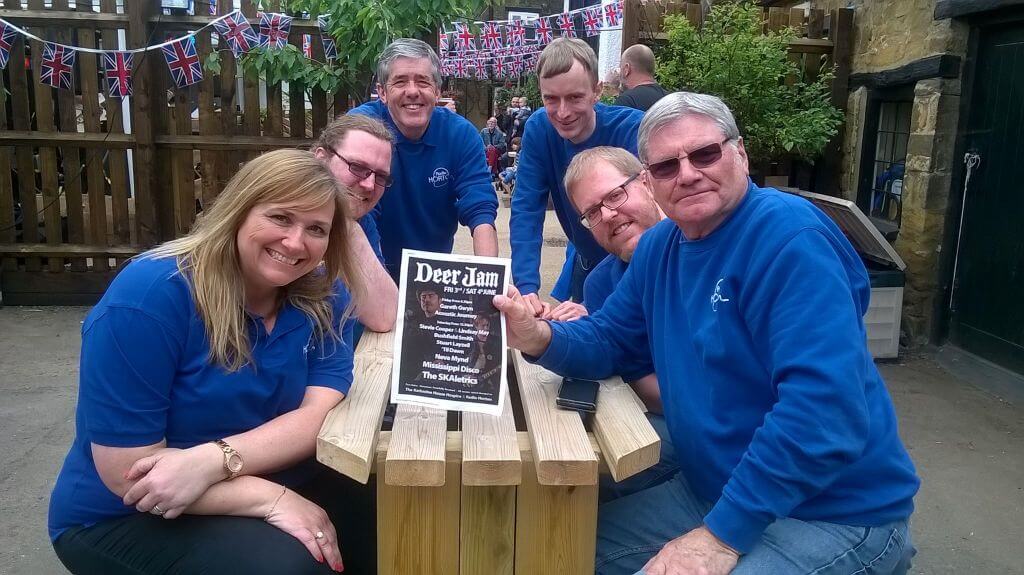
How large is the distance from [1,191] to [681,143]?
6.40 metres

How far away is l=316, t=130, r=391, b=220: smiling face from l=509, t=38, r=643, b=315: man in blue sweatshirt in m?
0.88

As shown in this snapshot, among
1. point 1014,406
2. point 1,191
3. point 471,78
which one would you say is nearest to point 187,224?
point 1,191

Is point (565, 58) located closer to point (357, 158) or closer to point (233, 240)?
point (357, 158)

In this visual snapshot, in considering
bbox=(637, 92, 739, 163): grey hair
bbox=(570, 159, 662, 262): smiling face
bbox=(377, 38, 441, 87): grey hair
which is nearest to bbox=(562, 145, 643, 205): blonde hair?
bbox=(570, 159, 662, 262): smiling face

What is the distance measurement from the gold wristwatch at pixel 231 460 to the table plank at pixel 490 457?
538 mm

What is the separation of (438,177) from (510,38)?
42.4 ft

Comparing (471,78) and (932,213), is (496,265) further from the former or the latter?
(471,78)

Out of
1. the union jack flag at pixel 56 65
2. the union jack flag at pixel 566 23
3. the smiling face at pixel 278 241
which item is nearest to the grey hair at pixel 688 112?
the smiling face at pixel 278 241

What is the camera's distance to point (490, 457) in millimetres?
1910

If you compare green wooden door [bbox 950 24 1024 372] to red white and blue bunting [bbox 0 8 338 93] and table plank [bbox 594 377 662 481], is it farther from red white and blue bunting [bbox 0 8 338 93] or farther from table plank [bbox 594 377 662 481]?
red white and blue bunting [bbox 0 8 338 93]

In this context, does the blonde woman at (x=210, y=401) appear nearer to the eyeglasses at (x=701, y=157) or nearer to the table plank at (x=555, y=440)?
the table plank at (x=555, y=440)

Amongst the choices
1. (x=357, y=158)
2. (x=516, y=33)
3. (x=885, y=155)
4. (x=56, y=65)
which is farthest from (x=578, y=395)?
(x=516, y=33)

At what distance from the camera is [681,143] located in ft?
6.56

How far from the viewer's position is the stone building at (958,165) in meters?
5.32
